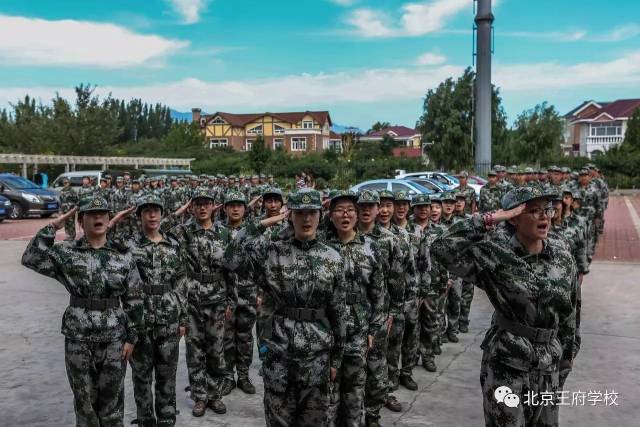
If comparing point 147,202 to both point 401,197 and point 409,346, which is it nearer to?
point 401,197

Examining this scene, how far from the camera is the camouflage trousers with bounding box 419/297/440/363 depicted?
6.54 m

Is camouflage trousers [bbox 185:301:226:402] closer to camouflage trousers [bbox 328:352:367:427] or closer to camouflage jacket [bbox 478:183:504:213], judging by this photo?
camouflage trousers [bbox 328:352:367:427]

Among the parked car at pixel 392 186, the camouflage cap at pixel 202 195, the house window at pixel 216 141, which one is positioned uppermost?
the house window at pixel 216 141

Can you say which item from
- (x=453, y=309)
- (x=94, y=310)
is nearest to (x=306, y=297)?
(x=94, y=310)

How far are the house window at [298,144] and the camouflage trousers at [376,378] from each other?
241 feet

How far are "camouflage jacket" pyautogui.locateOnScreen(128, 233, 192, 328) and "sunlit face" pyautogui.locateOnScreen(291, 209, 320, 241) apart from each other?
149cm

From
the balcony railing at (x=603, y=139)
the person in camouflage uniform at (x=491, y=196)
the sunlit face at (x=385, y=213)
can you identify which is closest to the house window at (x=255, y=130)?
the balcony railing at (x=603, y=139)

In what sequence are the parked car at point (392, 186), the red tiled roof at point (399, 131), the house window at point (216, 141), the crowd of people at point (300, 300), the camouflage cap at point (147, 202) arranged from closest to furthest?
the crowd of people at point (300, 300) < the camouflage cap at point (147, 202) < the parked car at point (392, 186) < the house window at point (216, 141) < the red tiled roof at point (399, 131)

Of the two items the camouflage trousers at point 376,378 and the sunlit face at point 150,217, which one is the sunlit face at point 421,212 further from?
the sunlit face at point 150,217

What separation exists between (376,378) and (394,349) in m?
0.64

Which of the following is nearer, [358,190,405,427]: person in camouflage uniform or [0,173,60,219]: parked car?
[358,190,405,427]: person in camouflage uniform

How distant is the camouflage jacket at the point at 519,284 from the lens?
3547 millimetres

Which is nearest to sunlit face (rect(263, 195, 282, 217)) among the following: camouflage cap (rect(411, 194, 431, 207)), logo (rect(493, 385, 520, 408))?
camouflage cap (rect(411, 194, 431, 207))

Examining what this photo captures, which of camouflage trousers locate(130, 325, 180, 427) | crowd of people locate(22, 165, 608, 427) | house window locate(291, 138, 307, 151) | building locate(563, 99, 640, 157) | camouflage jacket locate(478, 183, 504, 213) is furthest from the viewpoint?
house window locate(291, 138, 307, 151)
